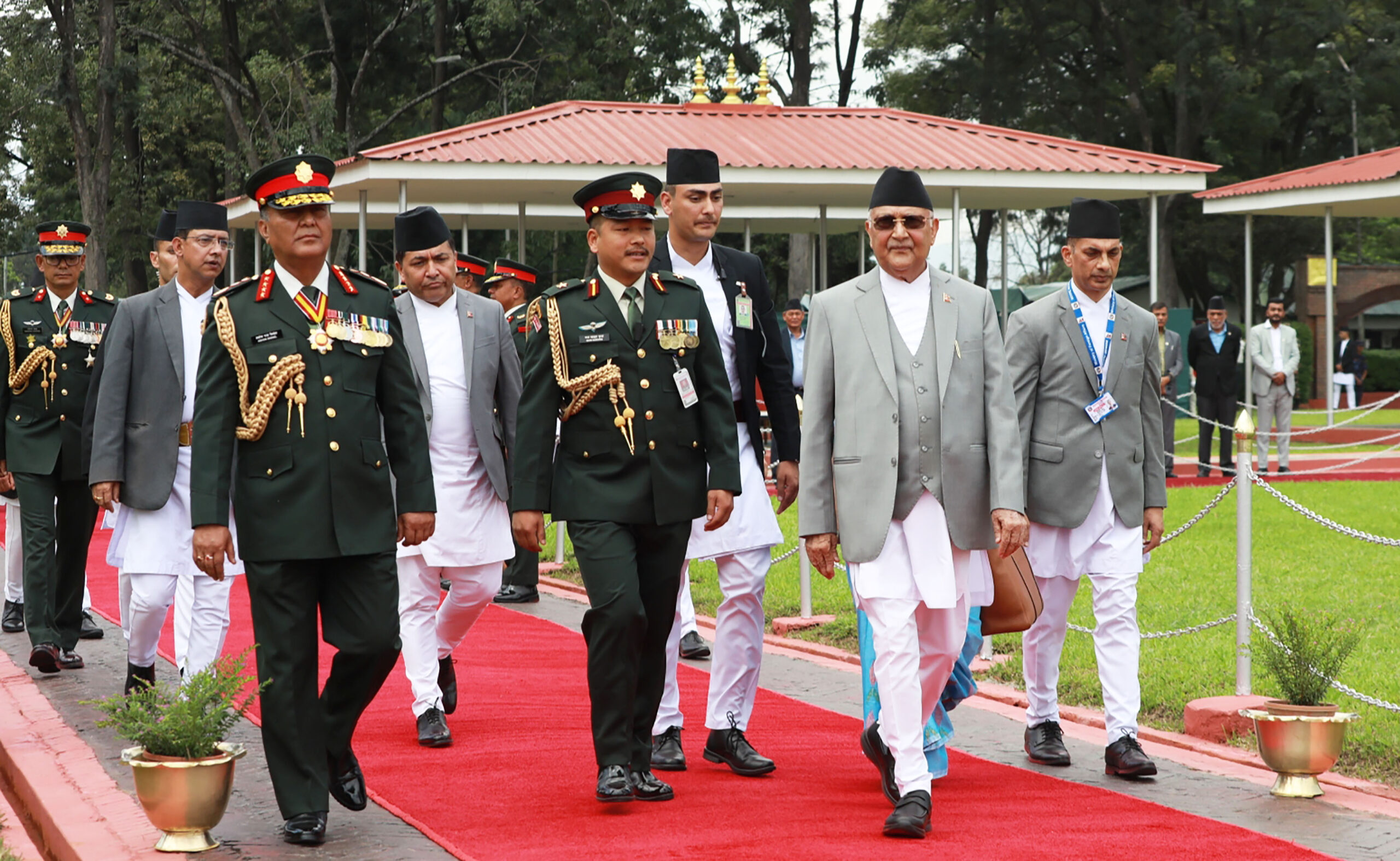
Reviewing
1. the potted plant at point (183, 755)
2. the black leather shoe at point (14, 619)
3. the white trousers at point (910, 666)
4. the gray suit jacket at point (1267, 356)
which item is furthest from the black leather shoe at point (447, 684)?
the gray suit jacket at point (1267, 356)

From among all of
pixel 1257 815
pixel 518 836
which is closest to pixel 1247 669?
pixel 1257 815

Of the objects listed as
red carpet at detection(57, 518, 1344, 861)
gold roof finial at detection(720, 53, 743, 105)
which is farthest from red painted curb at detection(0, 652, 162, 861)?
gold roof finial at detection(720, 53, 743, 105)

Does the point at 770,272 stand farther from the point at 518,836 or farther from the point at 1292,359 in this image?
the point at 518,836

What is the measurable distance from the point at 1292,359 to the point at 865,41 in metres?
29.4

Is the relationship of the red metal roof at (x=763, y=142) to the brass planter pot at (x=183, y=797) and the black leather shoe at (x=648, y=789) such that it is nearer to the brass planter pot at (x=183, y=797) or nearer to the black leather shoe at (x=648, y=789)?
the black leather shoe at (x=648, y=789)

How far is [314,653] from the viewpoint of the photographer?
5.38 m

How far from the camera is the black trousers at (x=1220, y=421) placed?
787 inches

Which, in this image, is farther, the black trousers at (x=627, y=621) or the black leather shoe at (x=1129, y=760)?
the black leather shoe at (x=1129, y=760)

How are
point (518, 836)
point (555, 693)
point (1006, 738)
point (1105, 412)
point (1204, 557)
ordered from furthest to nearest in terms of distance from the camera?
point (1204, 557) < point (555, 693) < point (1006, 738) < point (1105, 412) < point (518, 836)

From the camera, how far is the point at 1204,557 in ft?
42.6

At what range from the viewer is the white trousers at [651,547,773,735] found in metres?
6.29

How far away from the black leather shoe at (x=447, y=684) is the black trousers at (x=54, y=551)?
2.77 meters

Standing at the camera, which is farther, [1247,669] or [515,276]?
[515,276]

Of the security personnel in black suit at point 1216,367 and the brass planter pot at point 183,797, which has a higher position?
the security personnel in black suit at point 1216,367
